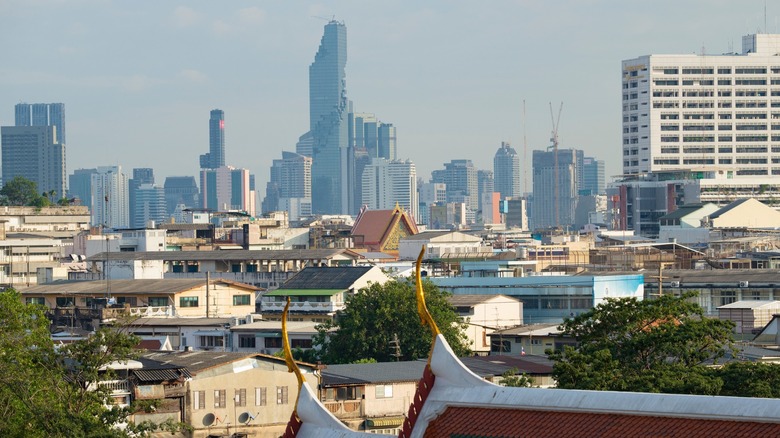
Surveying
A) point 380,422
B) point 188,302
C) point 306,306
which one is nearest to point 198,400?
point 380,422

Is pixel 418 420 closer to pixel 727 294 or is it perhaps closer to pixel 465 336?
pixel 465 336

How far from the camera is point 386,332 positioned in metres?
76.4

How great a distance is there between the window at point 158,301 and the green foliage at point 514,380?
4044 centimetres

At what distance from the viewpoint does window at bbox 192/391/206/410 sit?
193 feet

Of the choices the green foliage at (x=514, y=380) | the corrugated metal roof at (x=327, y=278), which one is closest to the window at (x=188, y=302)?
the corrugated metal roof at (x=327, y=278)

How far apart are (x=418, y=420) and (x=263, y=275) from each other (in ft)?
291

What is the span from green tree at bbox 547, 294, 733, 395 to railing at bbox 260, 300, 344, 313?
41.4 m

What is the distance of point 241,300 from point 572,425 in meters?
75.7

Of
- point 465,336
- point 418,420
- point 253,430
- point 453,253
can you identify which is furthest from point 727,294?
point 418,420

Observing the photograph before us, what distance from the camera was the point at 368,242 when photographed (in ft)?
554

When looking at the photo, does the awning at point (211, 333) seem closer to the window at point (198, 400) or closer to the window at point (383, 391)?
the window at point (383, 391)

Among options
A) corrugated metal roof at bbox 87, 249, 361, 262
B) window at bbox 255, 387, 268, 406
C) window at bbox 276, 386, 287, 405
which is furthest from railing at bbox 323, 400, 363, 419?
corrugated metal roof at bbox 87, 249, 361, 262

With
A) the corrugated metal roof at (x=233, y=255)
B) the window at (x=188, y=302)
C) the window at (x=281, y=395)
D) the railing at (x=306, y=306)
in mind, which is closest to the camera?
the window at (x=281, y=395)

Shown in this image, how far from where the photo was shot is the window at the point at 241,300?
103625 mm
